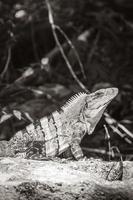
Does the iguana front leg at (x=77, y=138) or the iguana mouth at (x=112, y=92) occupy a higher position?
the iguana mouth at (x=112, y=92)

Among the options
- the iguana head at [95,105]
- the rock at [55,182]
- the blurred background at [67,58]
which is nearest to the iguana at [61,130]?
the iguana head at [95,105]

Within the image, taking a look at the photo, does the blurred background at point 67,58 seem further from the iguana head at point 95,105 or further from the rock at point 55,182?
the rock at point 55,182

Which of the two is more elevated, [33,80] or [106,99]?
[33,80]

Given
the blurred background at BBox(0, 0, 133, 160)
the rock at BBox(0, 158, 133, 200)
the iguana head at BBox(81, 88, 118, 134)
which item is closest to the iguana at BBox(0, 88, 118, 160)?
the iguana head at BBox(81, 88, 118, 134)

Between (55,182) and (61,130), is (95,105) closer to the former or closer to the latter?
(61,130)

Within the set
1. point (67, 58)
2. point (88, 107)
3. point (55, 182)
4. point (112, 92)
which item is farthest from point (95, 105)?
point (67, 58)

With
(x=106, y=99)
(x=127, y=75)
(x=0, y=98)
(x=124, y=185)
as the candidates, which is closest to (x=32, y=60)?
(x=127, y=75)

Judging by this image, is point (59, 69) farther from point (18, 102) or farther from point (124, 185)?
point (124, 185)

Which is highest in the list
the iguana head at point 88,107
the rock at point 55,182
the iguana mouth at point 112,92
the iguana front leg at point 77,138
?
the iguana mouth at point 112,92

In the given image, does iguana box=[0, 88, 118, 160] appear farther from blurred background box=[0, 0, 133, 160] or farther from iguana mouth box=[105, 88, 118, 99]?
blurred background box=[0, 0, 133, 160]
